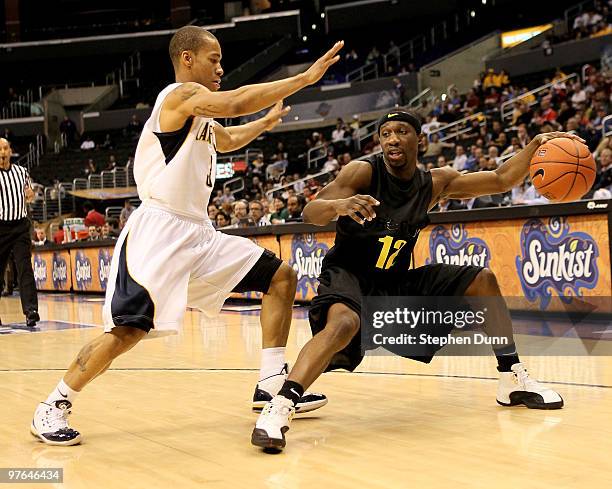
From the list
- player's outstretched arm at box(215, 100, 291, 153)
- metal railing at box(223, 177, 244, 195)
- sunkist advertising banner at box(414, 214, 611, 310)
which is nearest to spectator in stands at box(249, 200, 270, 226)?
sunkist advertising banner at box(414, 214, 611, 310)

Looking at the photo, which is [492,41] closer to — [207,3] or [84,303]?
[207,3]

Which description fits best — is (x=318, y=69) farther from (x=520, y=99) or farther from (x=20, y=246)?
(x=520, y=99)

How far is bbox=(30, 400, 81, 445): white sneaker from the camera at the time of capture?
133 inches

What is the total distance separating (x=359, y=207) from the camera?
10.5 feet

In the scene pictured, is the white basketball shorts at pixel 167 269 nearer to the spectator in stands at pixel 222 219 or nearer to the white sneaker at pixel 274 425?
the white sneaker at pixel 274 425

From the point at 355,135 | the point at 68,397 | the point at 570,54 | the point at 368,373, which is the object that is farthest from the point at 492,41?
the point at 68,397

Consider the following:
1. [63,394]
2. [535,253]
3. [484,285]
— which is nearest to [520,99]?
[535,253]

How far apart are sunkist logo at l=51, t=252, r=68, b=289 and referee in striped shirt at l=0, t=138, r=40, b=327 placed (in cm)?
781

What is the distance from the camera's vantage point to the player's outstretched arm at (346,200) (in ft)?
10.5

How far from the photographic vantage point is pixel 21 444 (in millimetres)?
3398

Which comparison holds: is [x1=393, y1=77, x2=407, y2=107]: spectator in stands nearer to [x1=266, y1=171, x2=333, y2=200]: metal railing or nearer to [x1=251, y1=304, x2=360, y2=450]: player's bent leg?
[x1=266, y1=171, x2=333, y2=200]: metal railing

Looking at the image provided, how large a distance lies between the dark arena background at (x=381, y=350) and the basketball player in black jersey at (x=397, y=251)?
10 cm

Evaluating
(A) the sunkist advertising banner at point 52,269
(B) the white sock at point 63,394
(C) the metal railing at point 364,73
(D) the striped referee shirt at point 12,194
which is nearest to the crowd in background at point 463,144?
(A) the sunkist advertising banner at point 52,269

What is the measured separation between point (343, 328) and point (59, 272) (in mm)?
14287
